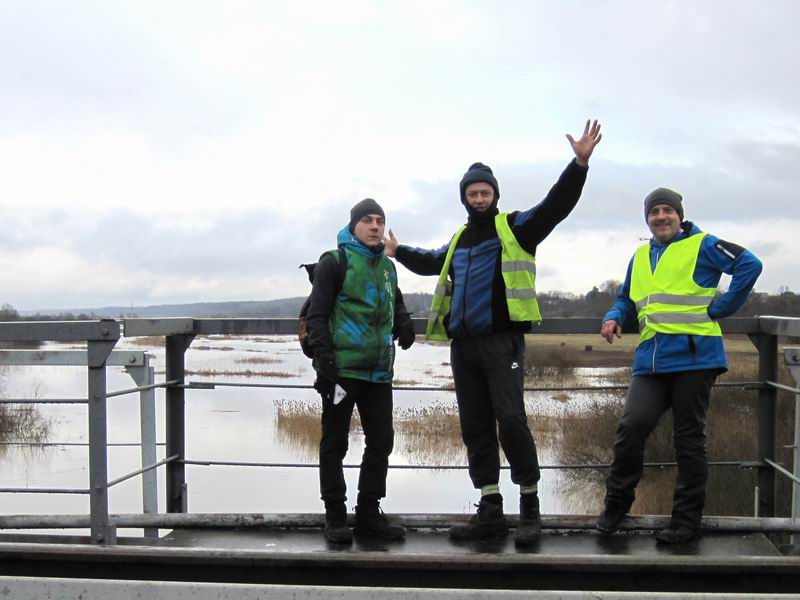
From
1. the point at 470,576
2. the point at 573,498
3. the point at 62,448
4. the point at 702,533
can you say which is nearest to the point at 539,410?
the point at 573,498

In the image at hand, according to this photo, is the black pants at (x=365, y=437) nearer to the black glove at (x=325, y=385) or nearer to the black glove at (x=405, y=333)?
the black glove at (x=325, y=385)

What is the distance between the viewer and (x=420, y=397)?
21.4 metres

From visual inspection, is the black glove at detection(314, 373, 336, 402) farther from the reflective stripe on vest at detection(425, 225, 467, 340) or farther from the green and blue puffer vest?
the reflective stripe on vest at detection(425, 225, 467, 340)

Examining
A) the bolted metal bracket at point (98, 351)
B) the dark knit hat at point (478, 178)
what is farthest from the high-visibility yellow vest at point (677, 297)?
the bolted metal bracket at point (98, 351)

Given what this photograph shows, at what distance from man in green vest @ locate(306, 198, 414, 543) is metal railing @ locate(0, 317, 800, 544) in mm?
312

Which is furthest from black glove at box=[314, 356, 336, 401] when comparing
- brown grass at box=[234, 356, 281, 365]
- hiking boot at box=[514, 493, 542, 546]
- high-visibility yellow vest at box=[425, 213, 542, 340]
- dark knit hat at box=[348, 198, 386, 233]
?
brown grass at box=[234, 356, 281, 365]

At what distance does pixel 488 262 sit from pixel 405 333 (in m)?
0.52

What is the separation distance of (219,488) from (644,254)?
11.3 meters

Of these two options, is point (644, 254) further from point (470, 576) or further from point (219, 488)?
point (219, 488)

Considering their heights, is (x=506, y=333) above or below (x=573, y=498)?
above

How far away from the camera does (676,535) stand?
153 inches

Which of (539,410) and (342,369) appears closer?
(342,369)

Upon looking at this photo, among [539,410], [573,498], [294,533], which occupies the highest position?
[294,533]

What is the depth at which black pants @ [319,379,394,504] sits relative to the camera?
4.00 m
